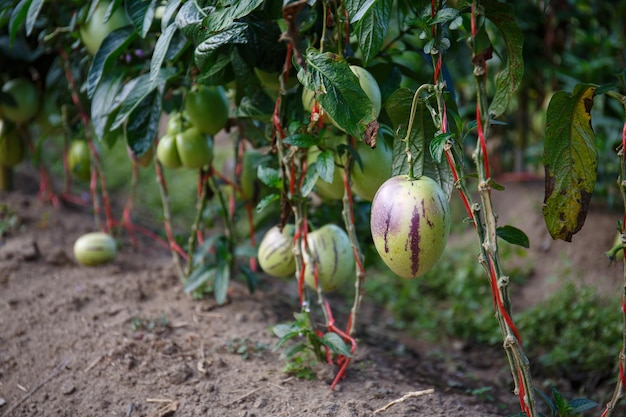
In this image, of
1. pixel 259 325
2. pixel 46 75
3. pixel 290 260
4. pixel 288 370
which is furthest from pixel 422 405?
pixel 46 75

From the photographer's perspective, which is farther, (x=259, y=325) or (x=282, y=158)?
(x=259, y=325)

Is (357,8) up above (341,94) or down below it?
above

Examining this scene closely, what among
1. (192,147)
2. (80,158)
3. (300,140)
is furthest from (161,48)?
(80,158)

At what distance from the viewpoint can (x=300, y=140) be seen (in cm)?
108

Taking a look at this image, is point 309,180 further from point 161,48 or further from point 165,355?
point 165,355

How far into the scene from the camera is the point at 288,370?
4.09 feet

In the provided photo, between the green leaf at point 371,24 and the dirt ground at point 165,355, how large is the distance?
2.06 feet

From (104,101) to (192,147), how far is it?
0.22 meters

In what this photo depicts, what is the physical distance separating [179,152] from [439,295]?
1381mm

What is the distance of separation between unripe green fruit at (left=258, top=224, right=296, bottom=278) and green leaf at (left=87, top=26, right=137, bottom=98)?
512mm

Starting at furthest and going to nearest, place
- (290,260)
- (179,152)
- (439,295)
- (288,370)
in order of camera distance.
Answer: (439,295) → (179,152) → (290,260) → (288,370)

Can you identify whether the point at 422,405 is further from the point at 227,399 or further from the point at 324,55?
the point at 324,55

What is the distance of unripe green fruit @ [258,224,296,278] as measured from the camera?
4.42ft

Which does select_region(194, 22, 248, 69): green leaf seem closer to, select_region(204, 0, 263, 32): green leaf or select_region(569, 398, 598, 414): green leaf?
select_region(204, 0, 263, 32): green leaf
